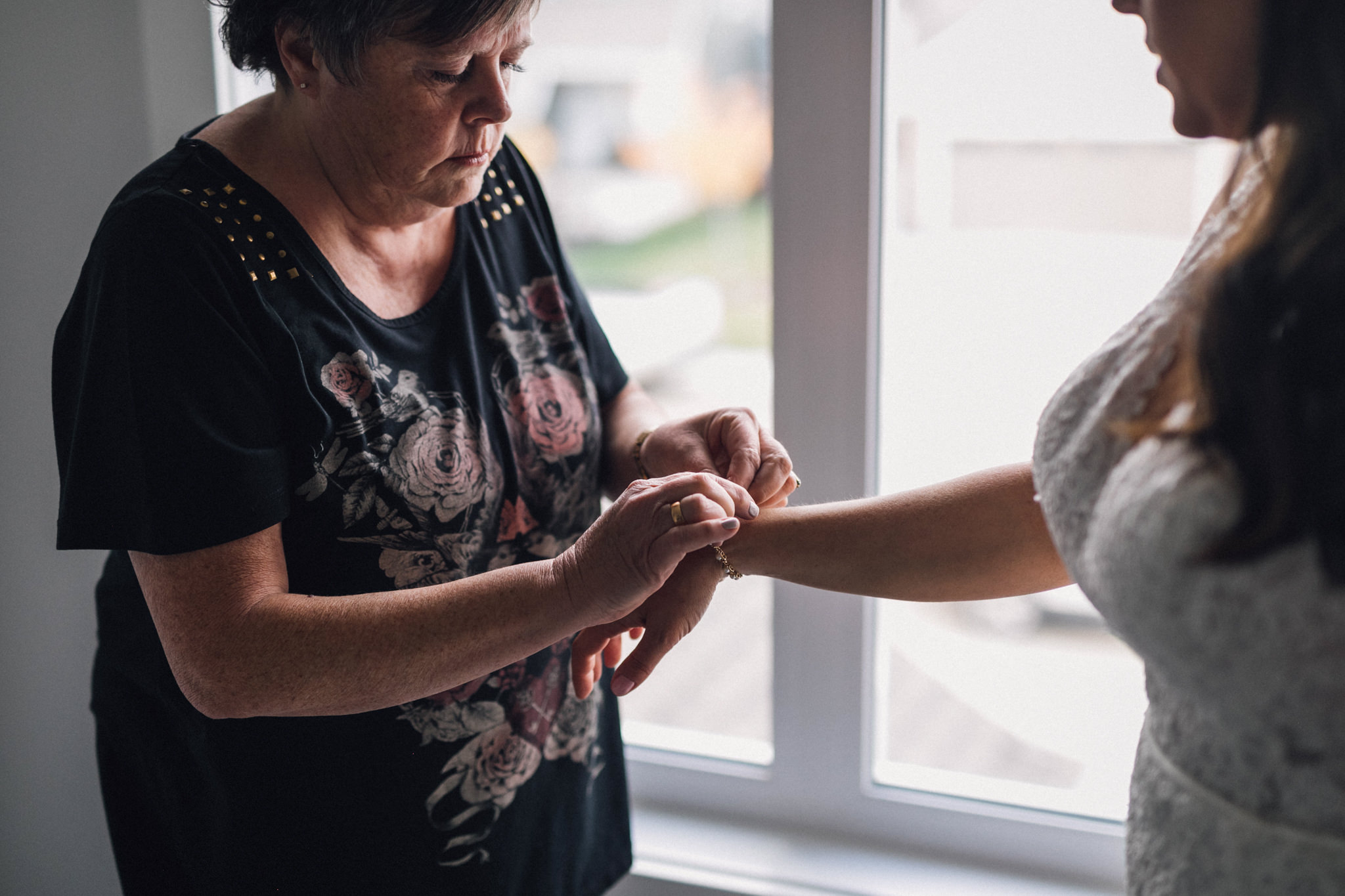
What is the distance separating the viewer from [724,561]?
1.23 metres

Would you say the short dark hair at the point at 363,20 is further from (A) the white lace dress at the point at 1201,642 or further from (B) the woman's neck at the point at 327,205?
(A) the white lace dress at the point at 1201,642

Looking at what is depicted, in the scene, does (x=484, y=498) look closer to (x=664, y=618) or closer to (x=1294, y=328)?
(x=664, y=618)

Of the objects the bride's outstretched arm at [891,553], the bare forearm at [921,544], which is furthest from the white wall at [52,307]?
the bare forearm at [921,544]

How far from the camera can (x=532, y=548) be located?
48.2 inches

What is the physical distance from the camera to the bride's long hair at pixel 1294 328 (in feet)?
2.10

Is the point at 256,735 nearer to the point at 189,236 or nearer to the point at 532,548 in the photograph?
the point at 532,548

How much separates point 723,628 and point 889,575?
2344mm

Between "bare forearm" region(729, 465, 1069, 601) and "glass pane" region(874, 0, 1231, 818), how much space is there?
0.35m

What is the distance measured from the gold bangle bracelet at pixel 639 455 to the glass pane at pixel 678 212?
4.2 inches

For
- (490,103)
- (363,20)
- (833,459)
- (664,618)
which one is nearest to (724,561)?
(664,618)

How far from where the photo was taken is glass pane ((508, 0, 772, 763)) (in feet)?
5.72

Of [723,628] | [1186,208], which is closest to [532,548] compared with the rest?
[1186,208]

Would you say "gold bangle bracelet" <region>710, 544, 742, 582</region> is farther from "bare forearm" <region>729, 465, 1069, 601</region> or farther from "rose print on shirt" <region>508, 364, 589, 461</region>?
"rose print on shirt" <region>508, 364, 589, 461</region>

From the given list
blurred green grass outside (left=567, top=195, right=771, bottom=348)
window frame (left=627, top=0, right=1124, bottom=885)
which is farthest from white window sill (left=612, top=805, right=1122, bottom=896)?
blurred green grass outside (left=567, top=195, right=771, bottom=348)
